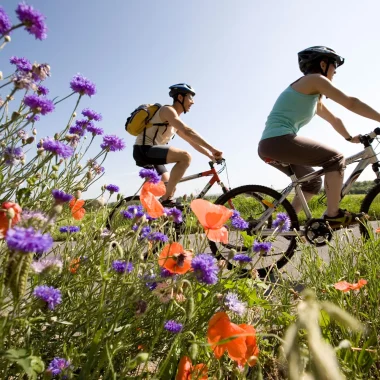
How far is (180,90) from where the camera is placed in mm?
4523

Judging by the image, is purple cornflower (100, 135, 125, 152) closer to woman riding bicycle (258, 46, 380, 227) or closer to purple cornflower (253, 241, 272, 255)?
purple cornflower (253, 241, 272, 255)

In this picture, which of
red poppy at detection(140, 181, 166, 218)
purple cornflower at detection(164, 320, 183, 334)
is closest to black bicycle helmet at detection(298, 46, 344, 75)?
red poppy at detection(140, 181, 166, 218)

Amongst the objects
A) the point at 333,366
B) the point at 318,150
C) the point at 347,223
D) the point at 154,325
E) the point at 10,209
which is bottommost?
the point at 333,366

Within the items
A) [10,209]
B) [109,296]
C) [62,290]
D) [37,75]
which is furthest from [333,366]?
[37,75]

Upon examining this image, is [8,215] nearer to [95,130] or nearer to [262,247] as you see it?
[262,247]

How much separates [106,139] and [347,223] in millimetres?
2504

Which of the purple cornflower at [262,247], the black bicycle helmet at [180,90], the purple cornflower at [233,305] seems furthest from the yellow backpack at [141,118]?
the purple cornflower at [233,305]

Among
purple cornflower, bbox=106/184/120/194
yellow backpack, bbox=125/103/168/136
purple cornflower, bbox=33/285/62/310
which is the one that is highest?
yellow backpack, bbox=125/103/168/136

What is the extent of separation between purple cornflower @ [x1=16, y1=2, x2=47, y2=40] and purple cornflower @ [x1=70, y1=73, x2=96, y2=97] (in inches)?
24.4

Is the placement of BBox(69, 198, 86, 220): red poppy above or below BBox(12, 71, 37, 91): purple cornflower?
below

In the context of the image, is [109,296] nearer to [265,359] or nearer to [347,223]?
[265,359]

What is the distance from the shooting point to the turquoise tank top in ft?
11.2

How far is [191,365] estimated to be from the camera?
0.87m

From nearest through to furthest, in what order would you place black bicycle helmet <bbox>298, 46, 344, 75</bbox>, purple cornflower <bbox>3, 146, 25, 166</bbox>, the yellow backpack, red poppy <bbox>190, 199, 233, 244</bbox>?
red poppy <bbox>190, 199, 233, 244</bbox>, purple cornflower <bbox>3, 146, 25, 166</bbox>, black bicycle helmet <bbox>298, 46, 344, 75</bbox>, the yellow backpack
